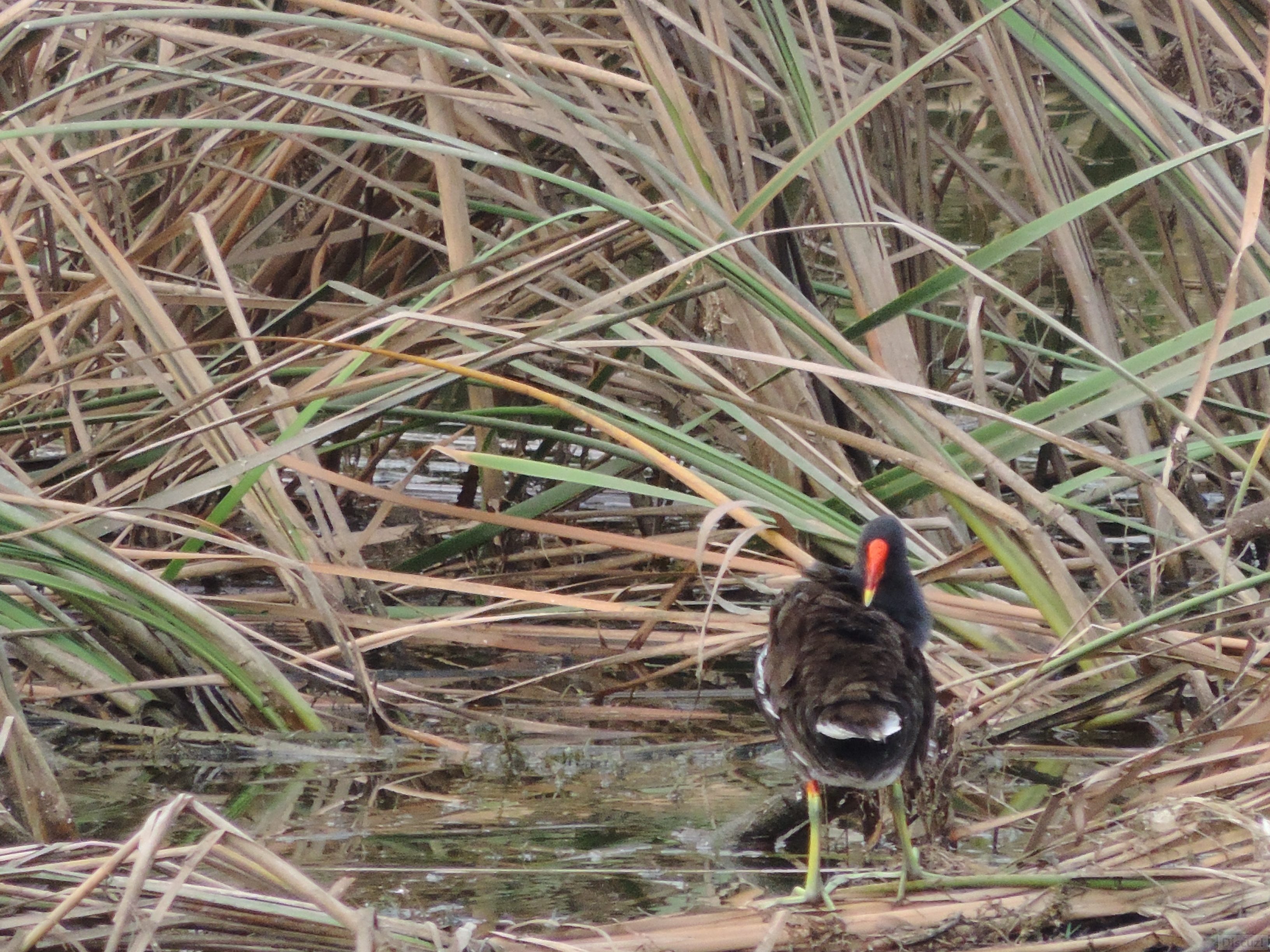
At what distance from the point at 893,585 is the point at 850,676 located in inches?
12.6

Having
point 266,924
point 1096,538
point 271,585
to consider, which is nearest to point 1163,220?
point 1096,538

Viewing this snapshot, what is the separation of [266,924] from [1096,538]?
2.16 m

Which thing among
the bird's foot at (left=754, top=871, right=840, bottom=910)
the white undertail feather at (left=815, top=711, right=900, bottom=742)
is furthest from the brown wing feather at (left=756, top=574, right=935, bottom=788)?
the bird's foot at (left=754, top=871, right=840, bottom=910)

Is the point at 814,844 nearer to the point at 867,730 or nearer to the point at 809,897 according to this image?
the point at 809,897

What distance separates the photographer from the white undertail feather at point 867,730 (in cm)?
197

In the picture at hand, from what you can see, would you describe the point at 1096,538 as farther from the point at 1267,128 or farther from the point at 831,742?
the point at 831,742

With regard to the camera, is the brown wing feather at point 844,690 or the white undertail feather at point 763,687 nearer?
the brown wing feather at point 844,690

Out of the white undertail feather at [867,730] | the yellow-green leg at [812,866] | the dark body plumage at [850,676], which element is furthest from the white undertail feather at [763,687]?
the white undertail feather at [867,730]

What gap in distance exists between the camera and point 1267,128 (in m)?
2.50

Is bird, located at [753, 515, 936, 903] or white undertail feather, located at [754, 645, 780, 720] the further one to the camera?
white undertail feather, located at [754, 645, 780, 720]

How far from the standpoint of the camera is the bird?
6.63ft

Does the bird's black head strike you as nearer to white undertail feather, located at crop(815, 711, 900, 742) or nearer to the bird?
the bird

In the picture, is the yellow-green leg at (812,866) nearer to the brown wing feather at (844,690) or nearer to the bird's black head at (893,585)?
the brown wing feather at (844,690)

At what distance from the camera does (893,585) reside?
2.36 metres
